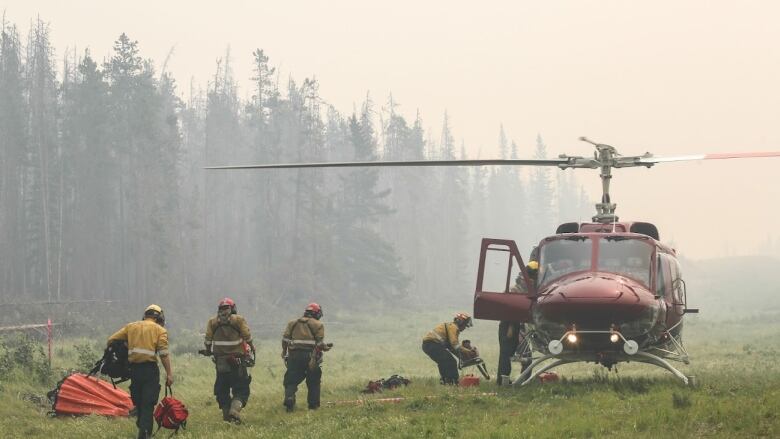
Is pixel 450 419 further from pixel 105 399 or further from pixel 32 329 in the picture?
pixel 32 329

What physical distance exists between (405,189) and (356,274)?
34914 millimetres

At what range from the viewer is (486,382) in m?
16.1

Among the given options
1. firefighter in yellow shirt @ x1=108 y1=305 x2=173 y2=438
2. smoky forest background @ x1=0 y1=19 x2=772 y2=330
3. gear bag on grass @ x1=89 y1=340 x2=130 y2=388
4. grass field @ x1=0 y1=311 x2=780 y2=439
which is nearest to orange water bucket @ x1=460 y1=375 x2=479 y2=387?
grass field @ x1=0 y1=311 x2=780 y2=439

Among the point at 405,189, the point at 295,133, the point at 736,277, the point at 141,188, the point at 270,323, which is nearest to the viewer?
the point at 270,323

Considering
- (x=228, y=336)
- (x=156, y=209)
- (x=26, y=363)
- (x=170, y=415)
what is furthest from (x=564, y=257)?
(x=156, y=209)

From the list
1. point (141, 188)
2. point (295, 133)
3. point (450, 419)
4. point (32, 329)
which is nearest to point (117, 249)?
point (141, 188)

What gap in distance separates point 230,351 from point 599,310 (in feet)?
17.3

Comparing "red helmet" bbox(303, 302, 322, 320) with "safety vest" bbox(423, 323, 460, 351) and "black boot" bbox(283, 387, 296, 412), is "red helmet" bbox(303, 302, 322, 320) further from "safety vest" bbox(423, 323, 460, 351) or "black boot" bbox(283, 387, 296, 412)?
"safety vest" bbox(423, 323, 460, 351)

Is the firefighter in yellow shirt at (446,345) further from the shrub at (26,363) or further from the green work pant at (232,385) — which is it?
the shrub at (26,363)

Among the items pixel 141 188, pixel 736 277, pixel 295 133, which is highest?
pixel 295 133

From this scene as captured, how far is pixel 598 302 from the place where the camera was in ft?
40.5

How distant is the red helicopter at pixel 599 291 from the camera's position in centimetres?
1259

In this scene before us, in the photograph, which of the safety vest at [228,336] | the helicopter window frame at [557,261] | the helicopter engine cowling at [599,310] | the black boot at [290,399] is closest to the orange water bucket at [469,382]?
the helicopter window frame at [557,261]

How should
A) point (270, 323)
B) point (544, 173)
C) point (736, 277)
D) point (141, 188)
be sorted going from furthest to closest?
point (544, 173)
point (736, 277)
point (141, 188)
point (270, 323)
